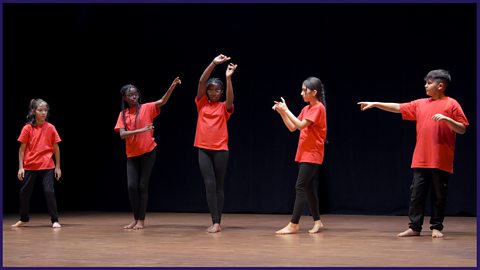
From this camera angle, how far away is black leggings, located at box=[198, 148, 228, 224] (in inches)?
220

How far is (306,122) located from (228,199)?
2926mm

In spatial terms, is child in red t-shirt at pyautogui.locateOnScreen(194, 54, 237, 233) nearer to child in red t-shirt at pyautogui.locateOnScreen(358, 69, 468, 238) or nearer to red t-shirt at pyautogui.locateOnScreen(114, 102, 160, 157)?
red t-shirt at pyautogui.locateOnScreen(114, 102, 160, 157)

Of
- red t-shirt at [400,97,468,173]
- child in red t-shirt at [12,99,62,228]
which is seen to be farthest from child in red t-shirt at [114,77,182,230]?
red t-shirt at [400,97,468,173]

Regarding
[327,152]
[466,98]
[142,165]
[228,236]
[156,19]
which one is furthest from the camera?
[156,19]

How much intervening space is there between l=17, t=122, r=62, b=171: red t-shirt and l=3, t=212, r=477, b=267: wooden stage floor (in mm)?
514

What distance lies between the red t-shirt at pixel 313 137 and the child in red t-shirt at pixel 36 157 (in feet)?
6.91

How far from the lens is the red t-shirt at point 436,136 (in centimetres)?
497

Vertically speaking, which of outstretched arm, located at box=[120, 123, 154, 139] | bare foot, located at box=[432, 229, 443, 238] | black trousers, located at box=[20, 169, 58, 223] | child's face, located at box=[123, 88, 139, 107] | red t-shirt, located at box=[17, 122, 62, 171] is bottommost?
bare foot, located at box=[432, 229, 443, 238]

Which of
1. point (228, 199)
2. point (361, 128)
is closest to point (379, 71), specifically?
point (361, 128)

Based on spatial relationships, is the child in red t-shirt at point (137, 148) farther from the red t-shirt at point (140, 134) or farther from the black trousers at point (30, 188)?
the black trousers at point (30, 188)

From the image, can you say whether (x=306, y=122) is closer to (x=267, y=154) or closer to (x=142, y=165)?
(x=142, y=165)

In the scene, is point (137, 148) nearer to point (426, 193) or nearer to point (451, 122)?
point (426, 193)

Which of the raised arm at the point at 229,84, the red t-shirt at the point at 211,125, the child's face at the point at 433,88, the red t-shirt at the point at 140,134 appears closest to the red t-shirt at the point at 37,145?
the red t-shirt at the point at 140,134

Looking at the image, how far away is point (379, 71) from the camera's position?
7430mm
